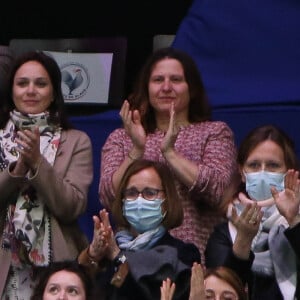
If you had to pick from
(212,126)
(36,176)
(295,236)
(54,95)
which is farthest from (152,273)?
(54,95)

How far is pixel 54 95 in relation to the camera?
630cm

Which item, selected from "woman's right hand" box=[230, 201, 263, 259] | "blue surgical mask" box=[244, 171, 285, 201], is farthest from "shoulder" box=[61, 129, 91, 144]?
"woman's right hand" box=[230, 201, 263, 259]

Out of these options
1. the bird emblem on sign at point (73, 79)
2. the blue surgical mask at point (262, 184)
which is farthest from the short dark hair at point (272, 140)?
the bird emblem on sign at point (73, 79)

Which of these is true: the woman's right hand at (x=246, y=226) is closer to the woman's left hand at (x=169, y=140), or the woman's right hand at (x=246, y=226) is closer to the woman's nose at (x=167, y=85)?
the woman's left hand at (x=169, y=140)

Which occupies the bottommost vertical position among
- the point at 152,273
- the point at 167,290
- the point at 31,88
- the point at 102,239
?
the point at 167,290

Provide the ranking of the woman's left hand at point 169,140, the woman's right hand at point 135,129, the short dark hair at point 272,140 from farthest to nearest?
the woman's right hand at point 135,129 < the woman's left hand at point 169,140 < the short dark hair at point 272,140

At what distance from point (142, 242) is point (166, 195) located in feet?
Answer: 0.76

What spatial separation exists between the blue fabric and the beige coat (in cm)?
124

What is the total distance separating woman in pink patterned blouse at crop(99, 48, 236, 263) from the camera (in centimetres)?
592

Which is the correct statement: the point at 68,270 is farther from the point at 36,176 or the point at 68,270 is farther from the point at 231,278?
the point at 231,278

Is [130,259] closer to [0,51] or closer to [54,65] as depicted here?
[54,65]

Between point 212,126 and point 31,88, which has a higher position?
point 31,88

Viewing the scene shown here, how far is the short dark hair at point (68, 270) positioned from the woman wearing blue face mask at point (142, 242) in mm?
67

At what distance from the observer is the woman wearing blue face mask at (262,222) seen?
17.7 ft
